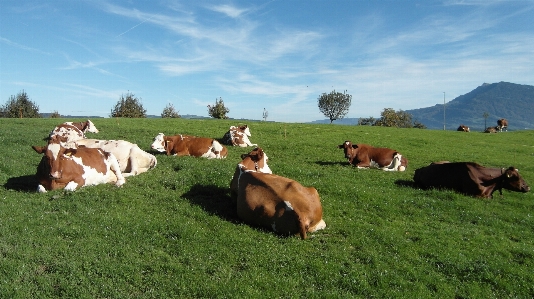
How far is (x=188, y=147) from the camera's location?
1883 centimetres

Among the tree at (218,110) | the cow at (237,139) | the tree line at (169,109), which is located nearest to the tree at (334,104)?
the tree line at (169,109)

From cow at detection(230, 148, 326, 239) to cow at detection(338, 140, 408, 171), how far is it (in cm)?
937

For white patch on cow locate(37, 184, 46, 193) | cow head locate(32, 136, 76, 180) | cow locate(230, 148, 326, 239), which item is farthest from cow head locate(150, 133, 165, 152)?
cow locate(230, 148, 326, 239)

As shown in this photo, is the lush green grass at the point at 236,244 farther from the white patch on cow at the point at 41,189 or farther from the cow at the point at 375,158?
the cow at the point at 375,158

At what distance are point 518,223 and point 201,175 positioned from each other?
9.75m

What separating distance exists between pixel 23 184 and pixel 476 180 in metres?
15.0

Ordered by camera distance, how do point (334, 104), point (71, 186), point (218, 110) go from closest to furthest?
point (71, 186), point (218, 110), point (334, 104)

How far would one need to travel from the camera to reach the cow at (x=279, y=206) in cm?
880

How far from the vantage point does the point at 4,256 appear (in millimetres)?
6766

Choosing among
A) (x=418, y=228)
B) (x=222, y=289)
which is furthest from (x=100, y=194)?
(x=418, y=228)

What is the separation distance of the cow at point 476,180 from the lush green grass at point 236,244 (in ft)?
1.75

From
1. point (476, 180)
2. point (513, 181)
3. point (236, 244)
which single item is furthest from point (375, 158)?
point (236, 244)

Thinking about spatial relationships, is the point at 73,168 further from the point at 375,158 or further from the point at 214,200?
the point at 375,158

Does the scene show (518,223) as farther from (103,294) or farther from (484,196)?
(103,294)
